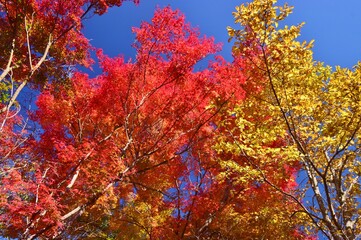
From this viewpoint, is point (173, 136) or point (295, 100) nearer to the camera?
point (295, 100)

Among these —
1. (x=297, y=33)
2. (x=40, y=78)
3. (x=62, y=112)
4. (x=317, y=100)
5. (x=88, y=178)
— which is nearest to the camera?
(x=297, y=33)

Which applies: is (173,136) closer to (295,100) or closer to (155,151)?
(155,151)

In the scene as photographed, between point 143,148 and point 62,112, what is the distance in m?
4.16

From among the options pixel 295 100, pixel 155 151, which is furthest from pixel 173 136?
pixel 295 100

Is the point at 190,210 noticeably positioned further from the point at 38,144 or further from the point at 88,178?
the point at 38,144

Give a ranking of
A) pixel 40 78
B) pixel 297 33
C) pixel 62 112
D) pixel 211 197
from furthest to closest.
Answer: pixel 62 112, pixel 211 197, pixel 40 78, pixel 297 33

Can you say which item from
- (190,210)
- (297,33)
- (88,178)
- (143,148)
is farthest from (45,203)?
(297,33)

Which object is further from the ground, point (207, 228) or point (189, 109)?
point (189, 109)

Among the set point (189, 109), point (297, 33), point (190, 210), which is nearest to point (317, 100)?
point (297, 33)

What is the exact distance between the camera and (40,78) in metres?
11.4

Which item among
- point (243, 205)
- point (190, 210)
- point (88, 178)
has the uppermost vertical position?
point (243, 205)

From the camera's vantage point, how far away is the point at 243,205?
40.6 feet

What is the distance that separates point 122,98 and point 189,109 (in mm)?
2661

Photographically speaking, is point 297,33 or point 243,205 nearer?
point 297,33
